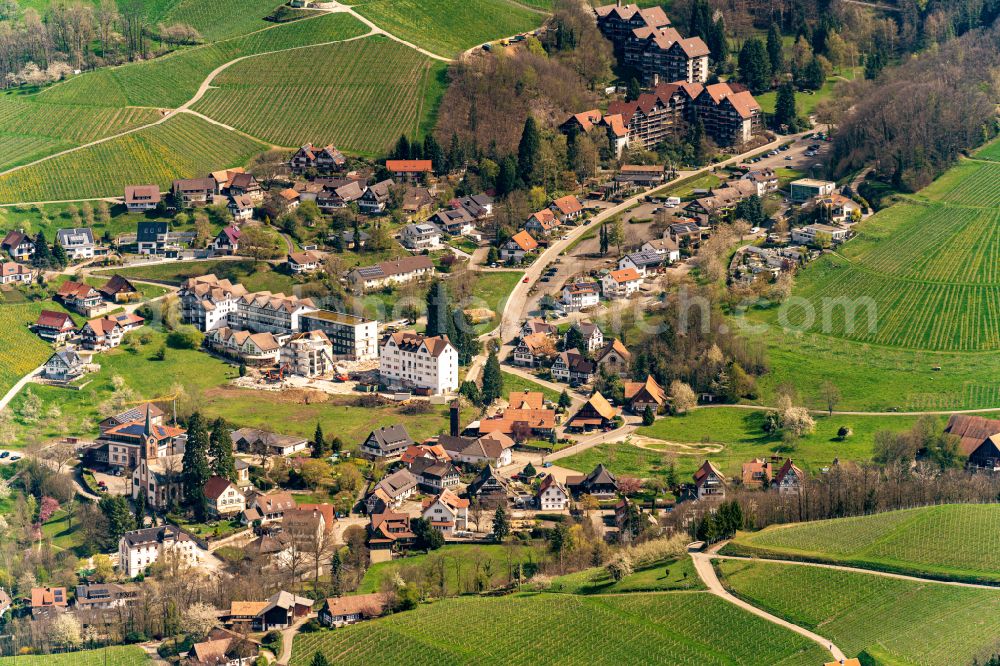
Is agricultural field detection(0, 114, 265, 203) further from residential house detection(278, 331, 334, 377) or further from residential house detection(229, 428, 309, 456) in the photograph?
residential house detection(229, 428, 309, 456)

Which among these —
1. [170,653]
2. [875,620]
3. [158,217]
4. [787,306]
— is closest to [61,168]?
[158,217]

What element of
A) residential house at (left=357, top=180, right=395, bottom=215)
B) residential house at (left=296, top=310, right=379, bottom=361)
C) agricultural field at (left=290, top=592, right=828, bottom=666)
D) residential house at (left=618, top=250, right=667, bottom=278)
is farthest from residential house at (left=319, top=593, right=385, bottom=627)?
residential house at (left=357, top=180, right=395, bottom=215)

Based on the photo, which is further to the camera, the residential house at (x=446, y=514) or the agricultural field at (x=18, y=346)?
the agricultural field at (x=18, y=346)

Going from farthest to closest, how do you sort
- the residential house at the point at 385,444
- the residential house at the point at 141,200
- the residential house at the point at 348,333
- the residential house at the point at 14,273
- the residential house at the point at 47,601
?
the residential house at the point at 141,200 < the residential house at the point at 14,273 < the residential house at the point at 348,333 < the residential house at the point at 385,444 < the residential house at the point at 47,601

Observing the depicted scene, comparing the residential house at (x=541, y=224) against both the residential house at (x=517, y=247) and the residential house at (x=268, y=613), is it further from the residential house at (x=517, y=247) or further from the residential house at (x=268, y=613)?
the residential house at (x=268, y=613)

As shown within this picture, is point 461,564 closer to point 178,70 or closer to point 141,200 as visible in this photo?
point 141,200

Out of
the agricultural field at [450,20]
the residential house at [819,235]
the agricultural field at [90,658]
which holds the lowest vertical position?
the agricultural field at [90,658]

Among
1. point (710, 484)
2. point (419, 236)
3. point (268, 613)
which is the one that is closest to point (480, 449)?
point (710, 484)

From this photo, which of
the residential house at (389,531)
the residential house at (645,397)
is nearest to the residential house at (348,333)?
the residential house at (645,397)
